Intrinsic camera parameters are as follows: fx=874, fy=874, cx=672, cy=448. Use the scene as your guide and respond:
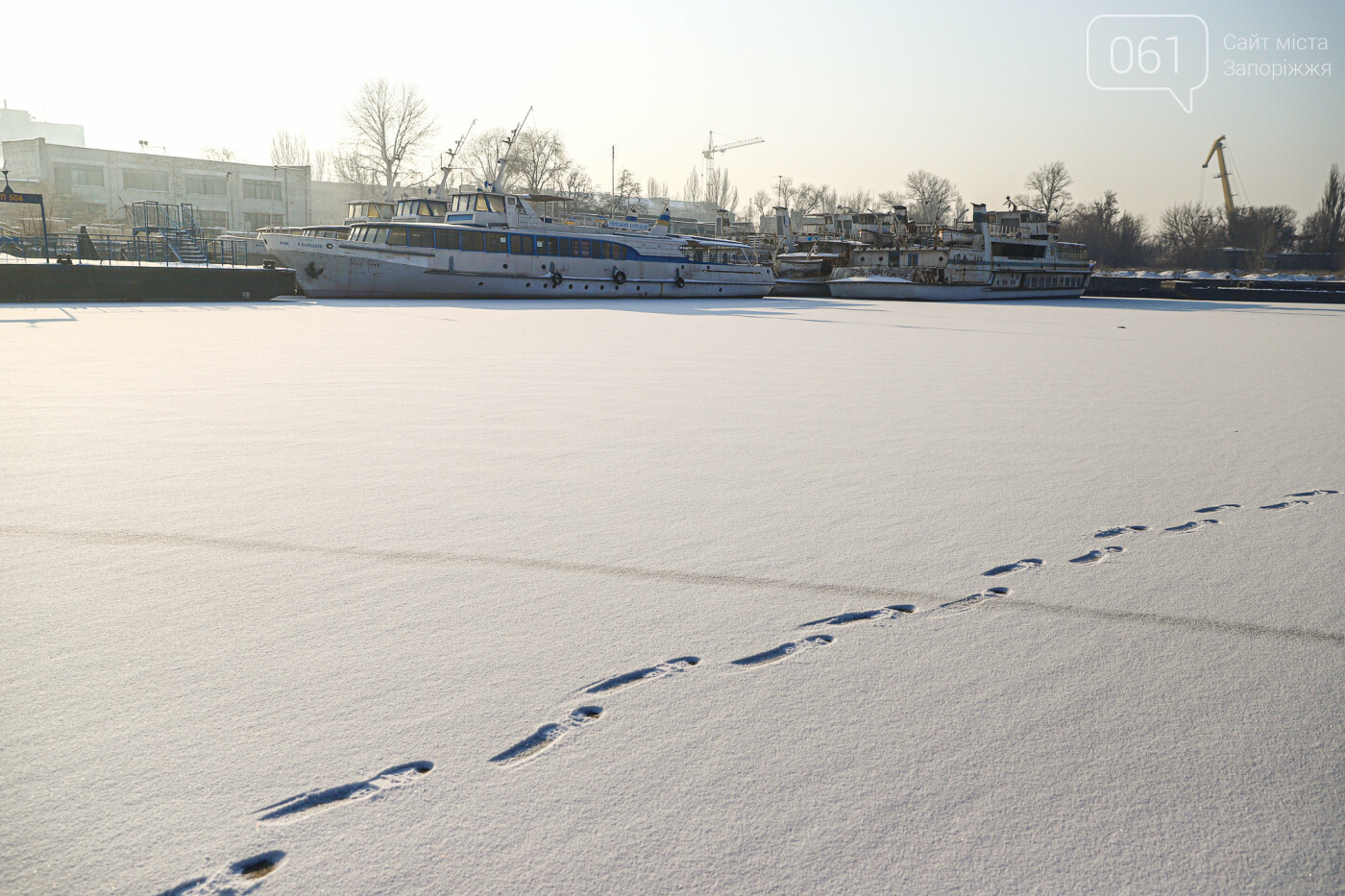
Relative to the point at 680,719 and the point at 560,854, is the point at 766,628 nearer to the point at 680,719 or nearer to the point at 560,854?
the point at 680,719

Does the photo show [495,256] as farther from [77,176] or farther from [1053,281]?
[77,176]

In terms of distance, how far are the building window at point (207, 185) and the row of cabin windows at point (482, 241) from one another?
165 ft

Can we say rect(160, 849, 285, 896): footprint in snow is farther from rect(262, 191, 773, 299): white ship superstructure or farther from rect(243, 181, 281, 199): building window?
rect(243, 181, 281, 199): building window

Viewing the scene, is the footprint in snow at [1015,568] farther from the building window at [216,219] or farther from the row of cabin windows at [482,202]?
the building window at [216,219]

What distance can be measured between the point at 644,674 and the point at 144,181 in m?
80.1

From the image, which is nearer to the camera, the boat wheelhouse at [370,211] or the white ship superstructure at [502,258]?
the white ship superstructure at [502,258]

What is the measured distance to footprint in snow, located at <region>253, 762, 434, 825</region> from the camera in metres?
2.15

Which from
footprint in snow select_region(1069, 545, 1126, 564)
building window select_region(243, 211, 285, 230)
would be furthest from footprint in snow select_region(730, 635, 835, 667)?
building window select_region(243, 211, 285, 230)

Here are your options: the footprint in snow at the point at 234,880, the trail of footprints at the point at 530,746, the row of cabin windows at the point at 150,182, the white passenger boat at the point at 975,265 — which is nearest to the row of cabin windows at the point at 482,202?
the white passenger boat at the point at 975,265

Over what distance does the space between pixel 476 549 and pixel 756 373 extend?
7.66 m

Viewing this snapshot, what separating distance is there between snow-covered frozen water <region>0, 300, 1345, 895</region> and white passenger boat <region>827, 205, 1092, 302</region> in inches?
1490

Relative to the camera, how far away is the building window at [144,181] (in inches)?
2655

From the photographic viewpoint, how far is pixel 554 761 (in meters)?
2.40

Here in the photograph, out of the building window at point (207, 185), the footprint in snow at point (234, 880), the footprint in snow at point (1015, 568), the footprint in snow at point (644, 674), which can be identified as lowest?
the footprint in snow at point (234, 880)
